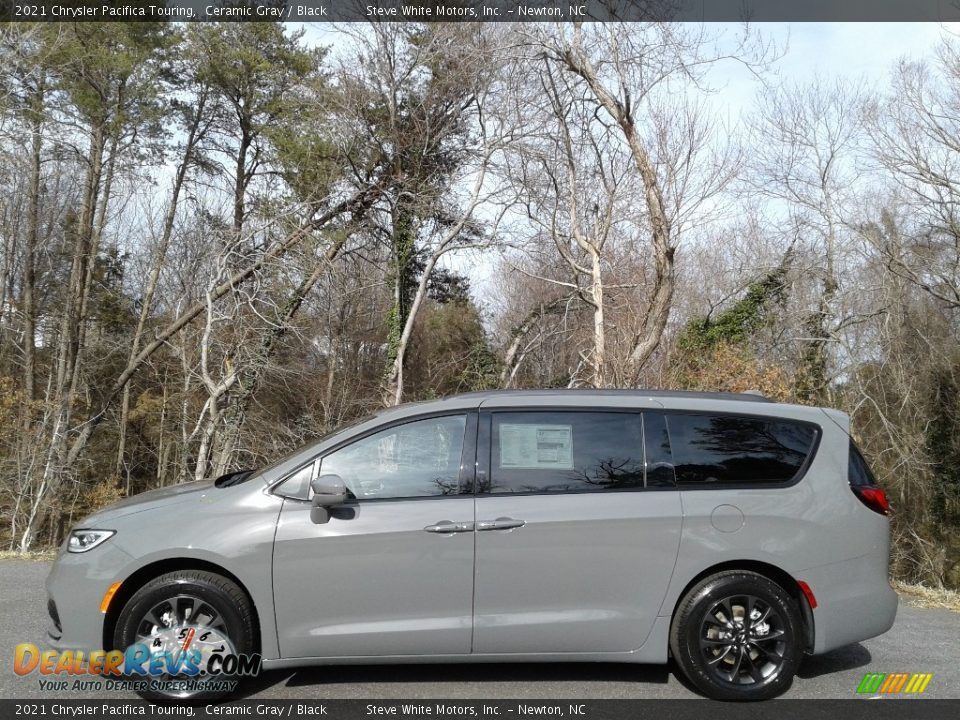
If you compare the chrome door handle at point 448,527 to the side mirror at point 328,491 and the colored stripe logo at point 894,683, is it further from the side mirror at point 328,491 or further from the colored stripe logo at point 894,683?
the colored stripe logo at point 894,683

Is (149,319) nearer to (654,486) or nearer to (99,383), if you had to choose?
(99,383)

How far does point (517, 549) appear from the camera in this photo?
452cm

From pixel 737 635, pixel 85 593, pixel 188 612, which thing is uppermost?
pixel 85 593

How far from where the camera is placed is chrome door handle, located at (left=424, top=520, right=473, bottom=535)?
4496mm

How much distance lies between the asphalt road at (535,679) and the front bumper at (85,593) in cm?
33

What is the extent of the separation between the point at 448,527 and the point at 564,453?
81 centimetres

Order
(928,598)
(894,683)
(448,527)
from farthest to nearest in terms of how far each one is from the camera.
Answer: (928,598) < (894,683) < (448,527)

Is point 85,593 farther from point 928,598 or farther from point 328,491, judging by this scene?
point 928,598

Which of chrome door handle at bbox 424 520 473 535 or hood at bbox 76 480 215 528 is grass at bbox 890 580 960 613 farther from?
hood at bbox 76 480 215 528

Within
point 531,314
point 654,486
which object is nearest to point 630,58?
point 654,486

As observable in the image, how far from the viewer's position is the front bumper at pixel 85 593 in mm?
4402

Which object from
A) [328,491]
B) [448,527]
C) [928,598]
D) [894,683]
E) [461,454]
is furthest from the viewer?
[928,598]

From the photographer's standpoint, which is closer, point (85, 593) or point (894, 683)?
point (85, 593)

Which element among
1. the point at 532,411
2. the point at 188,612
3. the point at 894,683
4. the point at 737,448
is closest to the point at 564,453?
the point at 532,411
